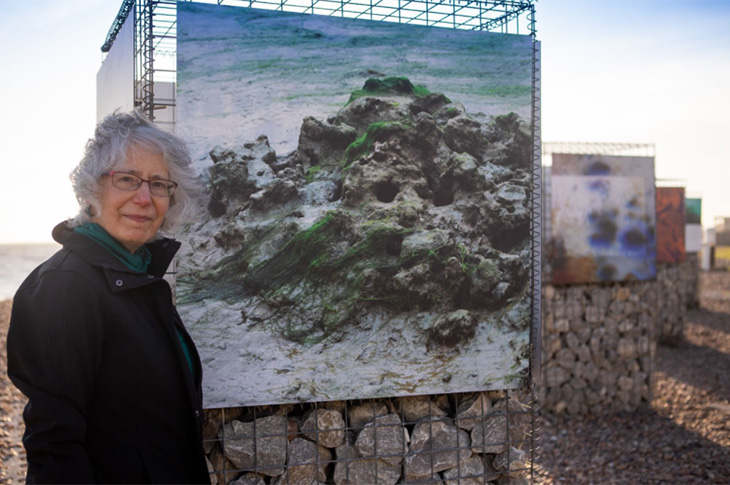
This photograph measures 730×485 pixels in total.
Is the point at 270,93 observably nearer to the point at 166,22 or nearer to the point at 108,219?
the point at 166,22

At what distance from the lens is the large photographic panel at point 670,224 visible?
542 inches

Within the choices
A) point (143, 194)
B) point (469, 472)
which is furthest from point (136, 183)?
point (469, 472)

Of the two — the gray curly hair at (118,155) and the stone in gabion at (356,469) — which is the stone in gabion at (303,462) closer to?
the stone in gabion at (356,469)

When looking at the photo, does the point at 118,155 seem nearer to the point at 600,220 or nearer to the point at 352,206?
the point at 352,206

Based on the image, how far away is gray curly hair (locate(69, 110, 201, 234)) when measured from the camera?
2545 mm

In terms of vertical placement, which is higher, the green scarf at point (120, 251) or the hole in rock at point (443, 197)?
the hole in rock at point (443, 197)

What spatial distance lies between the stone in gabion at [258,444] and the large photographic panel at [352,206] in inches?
7.0

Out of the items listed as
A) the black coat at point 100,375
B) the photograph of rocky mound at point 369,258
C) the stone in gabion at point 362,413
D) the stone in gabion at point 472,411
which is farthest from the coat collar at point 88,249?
the stone in gabion at point 472,411

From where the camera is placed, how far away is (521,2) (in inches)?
162

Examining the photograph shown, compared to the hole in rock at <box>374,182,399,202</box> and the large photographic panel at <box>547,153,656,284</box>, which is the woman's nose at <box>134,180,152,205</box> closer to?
the hole in rock at <box>374,182,399,202</box>

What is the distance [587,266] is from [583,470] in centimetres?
281

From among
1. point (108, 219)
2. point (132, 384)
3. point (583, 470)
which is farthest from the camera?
point (583, 470)

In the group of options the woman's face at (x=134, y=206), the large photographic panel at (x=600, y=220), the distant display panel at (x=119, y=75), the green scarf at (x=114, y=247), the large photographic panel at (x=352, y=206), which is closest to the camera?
the green scarf at (x=114, y=247)

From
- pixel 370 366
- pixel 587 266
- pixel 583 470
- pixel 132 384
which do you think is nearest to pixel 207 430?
pixel 370 366
